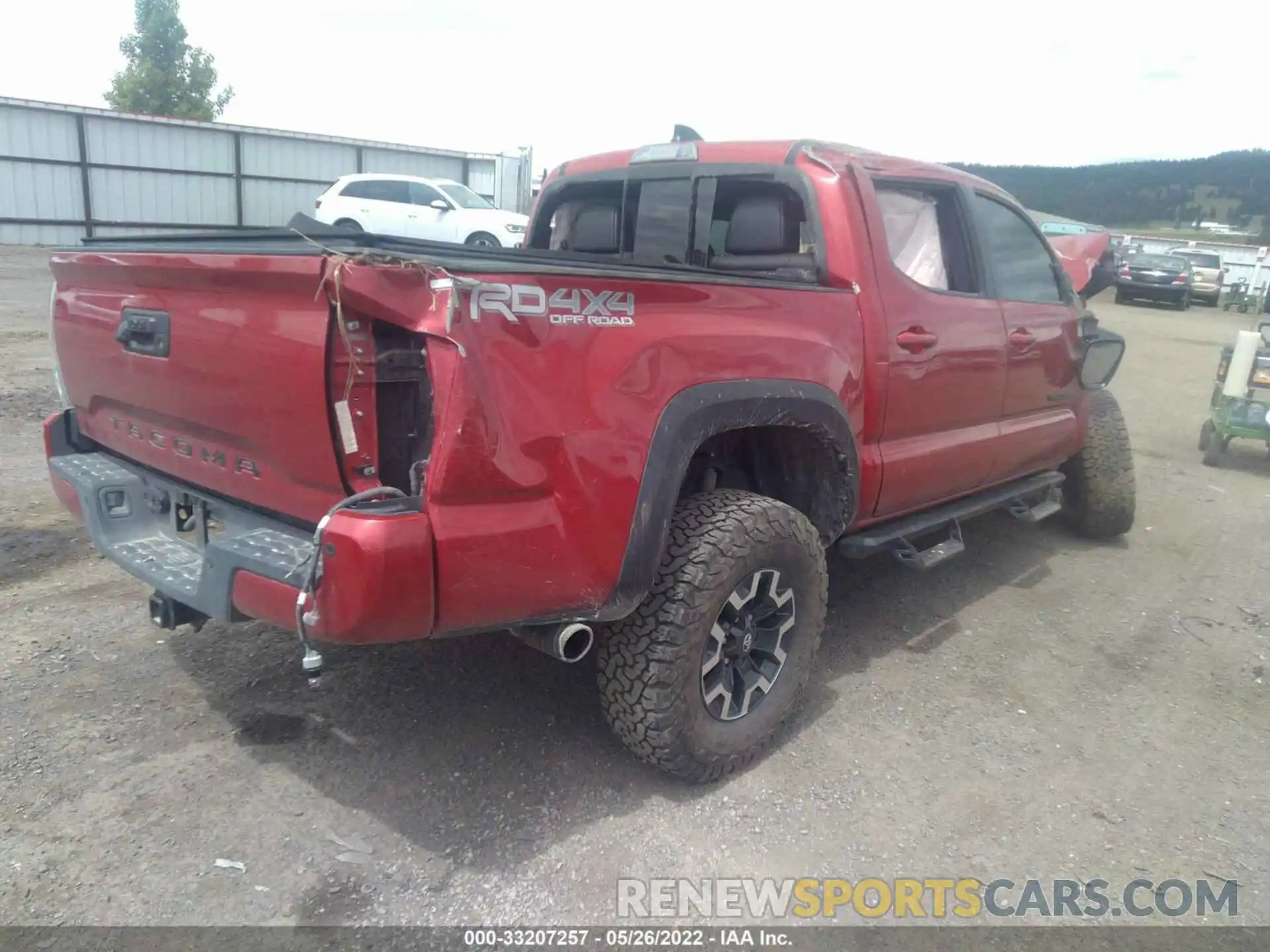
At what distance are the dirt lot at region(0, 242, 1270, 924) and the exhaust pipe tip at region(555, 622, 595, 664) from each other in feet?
1.73

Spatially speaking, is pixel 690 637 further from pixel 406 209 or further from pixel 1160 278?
pixel 1160 278

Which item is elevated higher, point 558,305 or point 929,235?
point 929,235

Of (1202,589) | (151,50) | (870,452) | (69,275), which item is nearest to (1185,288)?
(1202,589)

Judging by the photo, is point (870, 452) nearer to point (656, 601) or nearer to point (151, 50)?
point (656, 601)

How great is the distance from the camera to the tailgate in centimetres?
225

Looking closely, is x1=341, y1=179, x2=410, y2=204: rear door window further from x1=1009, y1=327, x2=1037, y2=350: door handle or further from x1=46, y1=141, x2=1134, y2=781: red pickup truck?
x1=1009, y1=327, x2=1037, y2=350: door handle

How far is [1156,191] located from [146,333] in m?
52.9

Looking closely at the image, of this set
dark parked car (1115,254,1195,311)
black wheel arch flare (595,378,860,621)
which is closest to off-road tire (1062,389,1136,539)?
black wheel arch flare (595,378,860,621)

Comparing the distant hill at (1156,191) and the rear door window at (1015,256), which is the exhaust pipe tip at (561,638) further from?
the distant hill at (1156,191)

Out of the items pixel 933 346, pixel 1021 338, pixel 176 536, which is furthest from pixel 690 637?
pixel 1021 338

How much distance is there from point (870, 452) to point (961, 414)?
728 mm

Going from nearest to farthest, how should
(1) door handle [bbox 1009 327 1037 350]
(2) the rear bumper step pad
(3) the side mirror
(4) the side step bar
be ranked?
(2) the rear bumper step pad, (4) the side step bar, (1) door handle [bbox 1009 327 1037 350], (3) the side mirror

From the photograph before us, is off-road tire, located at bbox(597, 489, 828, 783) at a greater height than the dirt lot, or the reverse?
off-road tire, located at bbox(597, 489, 828, 783)

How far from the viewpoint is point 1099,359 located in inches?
201
